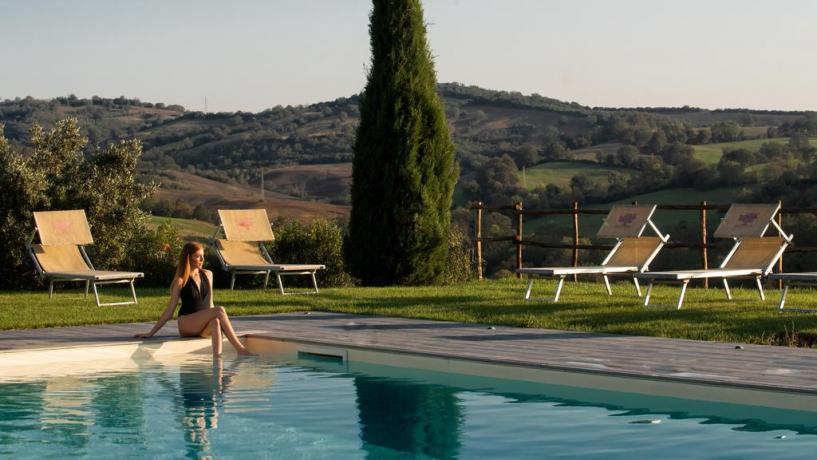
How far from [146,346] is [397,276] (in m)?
6.91

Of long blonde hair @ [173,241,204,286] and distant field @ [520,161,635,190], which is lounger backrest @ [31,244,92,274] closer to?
long blonde hair @ [173,241,204,286]

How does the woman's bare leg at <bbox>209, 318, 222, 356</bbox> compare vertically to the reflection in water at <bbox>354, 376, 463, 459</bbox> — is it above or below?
above

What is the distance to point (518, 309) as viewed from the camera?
33.6 ft

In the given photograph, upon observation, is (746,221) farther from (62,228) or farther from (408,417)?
(62,228)

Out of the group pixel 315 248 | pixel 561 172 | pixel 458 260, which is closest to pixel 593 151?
pixel 561 172

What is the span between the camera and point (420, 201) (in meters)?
14.7

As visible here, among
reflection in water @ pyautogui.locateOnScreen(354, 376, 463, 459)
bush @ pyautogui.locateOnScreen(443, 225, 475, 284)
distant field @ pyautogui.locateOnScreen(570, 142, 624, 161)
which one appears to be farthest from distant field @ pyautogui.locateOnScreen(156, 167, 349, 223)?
reflection in water @ pyautogui.locateOnScreen(354, 376, 463, 459)

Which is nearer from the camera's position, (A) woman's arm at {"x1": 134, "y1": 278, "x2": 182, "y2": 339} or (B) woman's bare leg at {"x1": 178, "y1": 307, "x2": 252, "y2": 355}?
(B) woman's bare leg at {"x1": 178, "y1": 307, "x2": 252, "y2": 355}

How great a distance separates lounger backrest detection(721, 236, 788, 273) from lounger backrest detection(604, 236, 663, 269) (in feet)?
3.06

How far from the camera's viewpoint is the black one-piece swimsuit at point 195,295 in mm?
8156

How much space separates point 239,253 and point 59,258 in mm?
2158

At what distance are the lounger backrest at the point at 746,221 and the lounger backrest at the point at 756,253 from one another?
0.11 meters

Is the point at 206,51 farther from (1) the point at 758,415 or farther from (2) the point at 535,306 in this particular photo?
(1) the point at 758,415

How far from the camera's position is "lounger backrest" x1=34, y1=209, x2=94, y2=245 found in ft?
39.6
